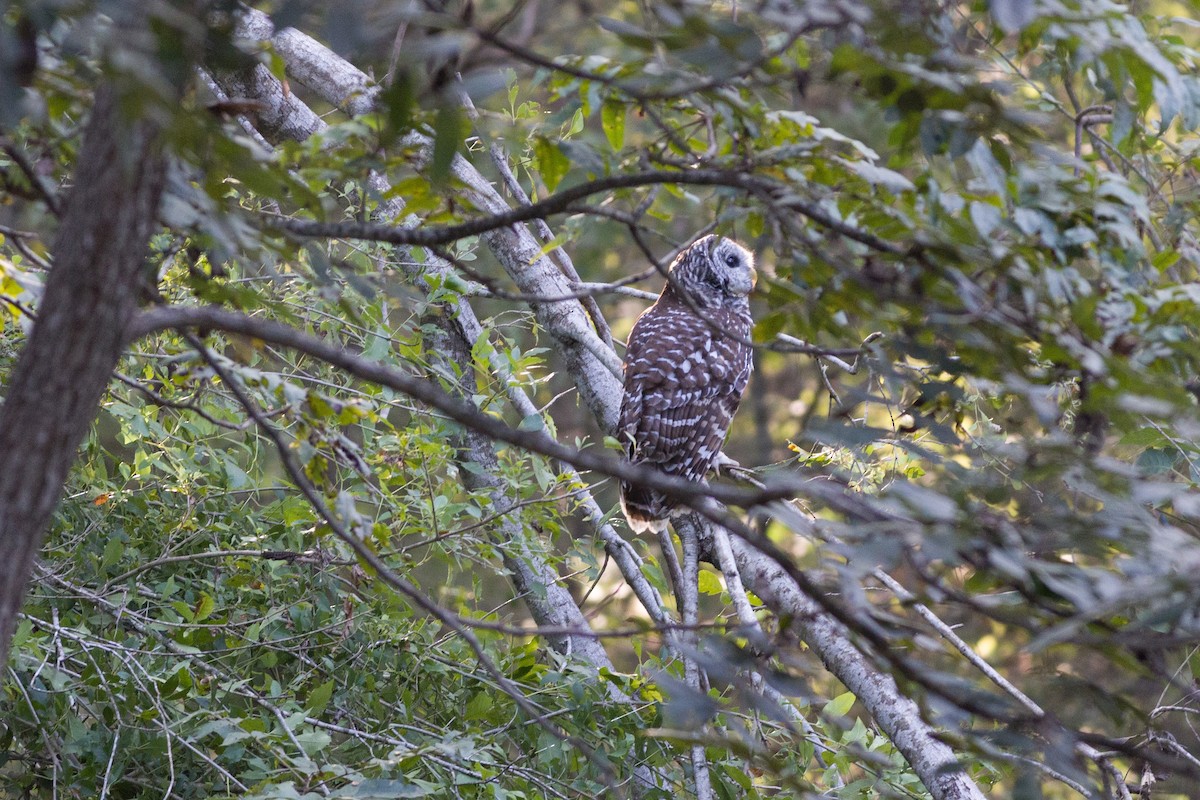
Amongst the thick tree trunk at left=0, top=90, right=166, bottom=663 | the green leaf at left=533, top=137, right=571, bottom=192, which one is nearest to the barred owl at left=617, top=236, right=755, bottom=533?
the green leaf at left=533, top=137, right=571, bottom=192

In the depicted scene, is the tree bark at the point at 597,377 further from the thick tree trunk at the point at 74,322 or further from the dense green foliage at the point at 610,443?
the thick tree trunk at the point at 74,322

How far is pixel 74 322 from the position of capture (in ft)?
3.65

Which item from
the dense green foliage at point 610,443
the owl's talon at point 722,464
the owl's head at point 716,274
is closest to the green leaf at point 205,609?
the dense green foliage at point 610,443

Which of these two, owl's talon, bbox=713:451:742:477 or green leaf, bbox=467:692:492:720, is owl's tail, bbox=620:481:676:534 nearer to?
owl's talon, bbox=713:451:742:477

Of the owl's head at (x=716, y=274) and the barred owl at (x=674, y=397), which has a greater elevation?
the owl's head at (x=716, y=274)

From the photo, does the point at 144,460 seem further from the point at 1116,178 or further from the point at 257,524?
the point at 1116,178

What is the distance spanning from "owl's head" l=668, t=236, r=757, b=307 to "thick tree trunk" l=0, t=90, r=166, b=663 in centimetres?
332

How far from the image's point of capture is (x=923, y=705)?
1287 millimetres

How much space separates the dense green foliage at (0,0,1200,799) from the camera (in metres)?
1.08

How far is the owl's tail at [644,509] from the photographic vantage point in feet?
11.8

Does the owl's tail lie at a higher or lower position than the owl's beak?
lower

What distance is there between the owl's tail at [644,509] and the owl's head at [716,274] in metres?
0.97

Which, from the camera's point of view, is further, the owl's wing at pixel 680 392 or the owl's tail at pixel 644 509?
the owl's wing at pixel 680 392

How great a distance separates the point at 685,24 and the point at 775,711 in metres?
0.73
